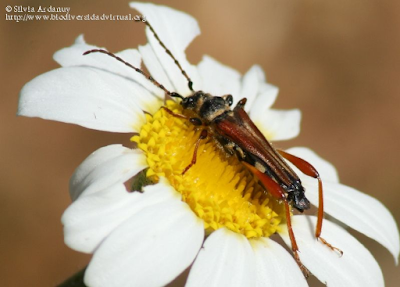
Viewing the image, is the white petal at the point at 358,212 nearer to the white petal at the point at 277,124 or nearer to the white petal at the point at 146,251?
the white petal at the point at 277,124

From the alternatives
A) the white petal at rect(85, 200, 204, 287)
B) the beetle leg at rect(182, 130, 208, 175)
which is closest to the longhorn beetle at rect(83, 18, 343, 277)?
the beetle leg at rect(182, 130, 208, 175)

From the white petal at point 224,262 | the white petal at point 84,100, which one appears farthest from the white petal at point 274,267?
the white petal at point 84,100

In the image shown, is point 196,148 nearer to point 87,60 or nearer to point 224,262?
point 224,262

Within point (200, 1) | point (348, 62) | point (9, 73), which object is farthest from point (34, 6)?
point (348, 62)

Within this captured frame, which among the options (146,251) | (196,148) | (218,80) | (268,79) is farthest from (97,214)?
(268,79)

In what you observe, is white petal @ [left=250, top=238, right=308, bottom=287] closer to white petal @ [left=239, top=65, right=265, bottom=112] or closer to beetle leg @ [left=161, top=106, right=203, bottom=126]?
beetle leg @ [left=161, top=106, right=203, bottom=126]
